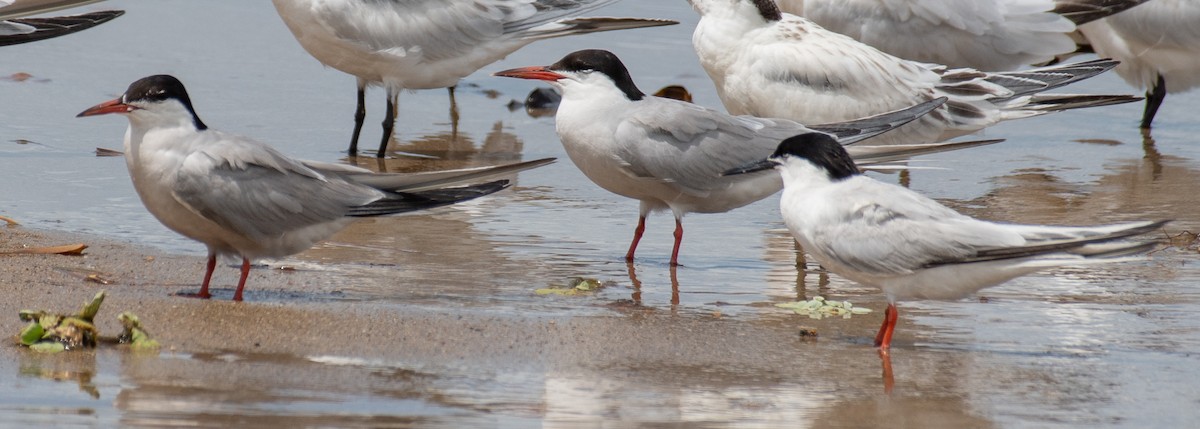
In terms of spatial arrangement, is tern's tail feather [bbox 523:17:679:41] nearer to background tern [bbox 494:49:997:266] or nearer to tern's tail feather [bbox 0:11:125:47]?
tern's tail feather [bbox 0:11:125:47]

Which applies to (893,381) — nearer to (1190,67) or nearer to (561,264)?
(561,264)

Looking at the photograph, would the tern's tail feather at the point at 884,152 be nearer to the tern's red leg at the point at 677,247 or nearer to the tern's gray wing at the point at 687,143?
the tern's gray wing at the point at 687,143

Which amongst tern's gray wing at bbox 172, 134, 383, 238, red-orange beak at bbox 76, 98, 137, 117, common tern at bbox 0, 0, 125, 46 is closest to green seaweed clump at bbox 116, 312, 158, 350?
tern's gray wing at bbox 172, 134, 383, 238

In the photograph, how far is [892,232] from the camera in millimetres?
4500

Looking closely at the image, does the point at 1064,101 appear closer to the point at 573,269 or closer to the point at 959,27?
the point at 959,27

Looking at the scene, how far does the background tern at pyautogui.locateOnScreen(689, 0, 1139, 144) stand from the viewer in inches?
268

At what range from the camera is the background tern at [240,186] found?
15.6 feet

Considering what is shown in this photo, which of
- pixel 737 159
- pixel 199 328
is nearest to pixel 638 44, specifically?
pixel 737 159

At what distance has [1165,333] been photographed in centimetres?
467

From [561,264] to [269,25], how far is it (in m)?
5.40

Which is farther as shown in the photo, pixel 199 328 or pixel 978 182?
pixel 978 182

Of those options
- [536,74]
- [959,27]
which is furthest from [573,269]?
[959,27]

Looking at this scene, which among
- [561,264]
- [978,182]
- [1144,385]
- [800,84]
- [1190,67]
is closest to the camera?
[1144,385]

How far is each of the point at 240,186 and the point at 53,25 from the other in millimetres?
2642
